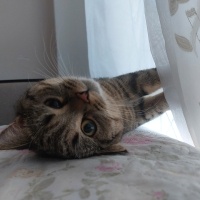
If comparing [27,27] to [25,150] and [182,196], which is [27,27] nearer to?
[25,150]

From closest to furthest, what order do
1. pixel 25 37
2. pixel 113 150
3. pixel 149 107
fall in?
pixel 113 150 < pixel 149 107 < pixel 25 37

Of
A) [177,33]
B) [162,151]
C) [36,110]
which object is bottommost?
[162,151]

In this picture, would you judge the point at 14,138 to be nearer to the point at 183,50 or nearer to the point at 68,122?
the point at 68,122

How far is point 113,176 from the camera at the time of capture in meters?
0.57

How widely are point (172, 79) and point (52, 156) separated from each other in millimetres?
360

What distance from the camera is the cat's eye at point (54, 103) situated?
0.87m

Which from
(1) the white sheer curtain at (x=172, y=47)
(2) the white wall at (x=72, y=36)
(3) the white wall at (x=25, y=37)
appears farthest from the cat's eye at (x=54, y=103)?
(3) the white wall at (x=25, y=37)

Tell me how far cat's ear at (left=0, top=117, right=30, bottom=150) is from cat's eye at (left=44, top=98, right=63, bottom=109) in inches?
3.8

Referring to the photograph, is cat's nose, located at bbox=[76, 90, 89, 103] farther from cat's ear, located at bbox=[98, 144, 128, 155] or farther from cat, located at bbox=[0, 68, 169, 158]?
cat's ear, located at bbox=[98, 144, 128, 155]

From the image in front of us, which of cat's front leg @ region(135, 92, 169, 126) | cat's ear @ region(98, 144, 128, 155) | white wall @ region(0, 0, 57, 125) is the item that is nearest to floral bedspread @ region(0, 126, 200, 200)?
cat's ear @ region(98, 144, 128, 155)

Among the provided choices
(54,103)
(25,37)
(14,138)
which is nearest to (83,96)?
(54,103)

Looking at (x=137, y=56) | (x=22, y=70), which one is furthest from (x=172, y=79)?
(x=22, y=70)

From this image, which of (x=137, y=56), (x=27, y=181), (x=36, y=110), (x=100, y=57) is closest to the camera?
(x=27, y=181)

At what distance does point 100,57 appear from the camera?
64.1 inches
